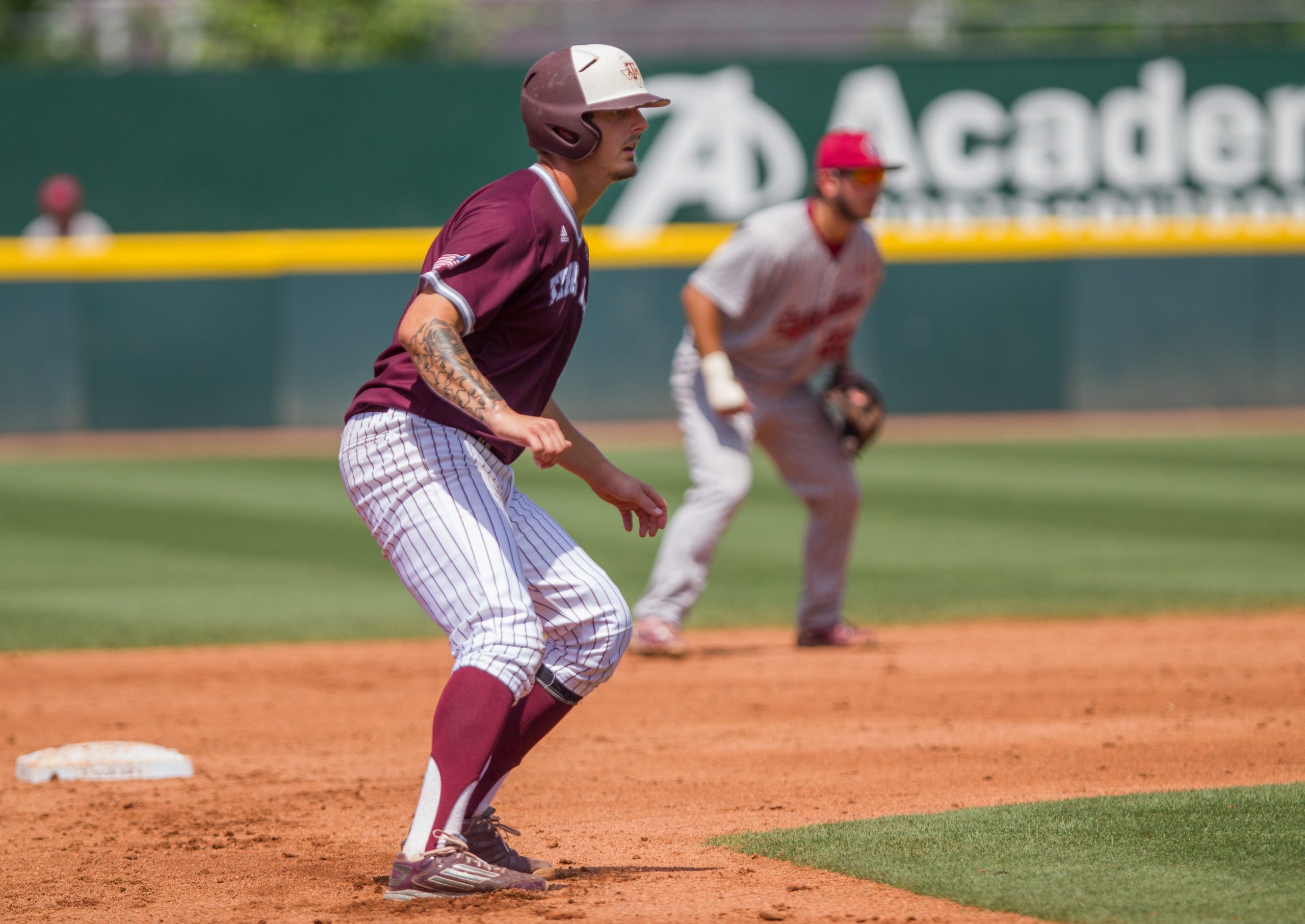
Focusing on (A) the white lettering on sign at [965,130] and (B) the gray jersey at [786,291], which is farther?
(A) the white lettering on sign at [965,130]

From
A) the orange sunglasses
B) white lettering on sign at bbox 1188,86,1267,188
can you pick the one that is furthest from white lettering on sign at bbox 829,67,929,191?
the orange sunglasses

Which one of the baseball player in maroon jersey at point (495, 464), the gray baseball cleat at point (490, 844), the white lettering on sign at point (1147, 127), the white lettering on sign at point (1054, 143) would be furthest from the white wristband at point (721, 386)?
the white lettering on sign at point (1147, 127)

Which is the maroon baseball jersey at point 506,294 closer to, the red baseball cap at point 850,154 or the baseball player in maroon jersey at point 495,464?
the baseball player in maroon jersey at point 495,464

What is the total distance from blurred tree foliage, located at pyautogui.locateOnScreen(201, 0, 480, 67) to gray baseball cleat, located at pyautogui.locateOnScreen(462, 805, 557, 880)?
18005 mm

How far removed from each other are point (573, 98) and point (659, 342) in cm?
1281

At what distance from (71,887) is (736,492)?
3.68 m

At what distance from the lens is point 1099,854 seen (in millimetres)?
3875

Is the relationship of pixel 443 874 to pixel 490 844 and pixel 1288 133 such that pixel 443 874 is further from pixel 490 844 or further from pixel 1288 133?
pixel 1288 133

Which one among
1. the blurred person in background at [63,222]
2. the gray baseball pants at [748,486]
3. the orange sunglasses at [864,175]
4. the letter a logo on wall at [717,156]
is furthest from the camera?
the letter a logo on wall at [717,156]

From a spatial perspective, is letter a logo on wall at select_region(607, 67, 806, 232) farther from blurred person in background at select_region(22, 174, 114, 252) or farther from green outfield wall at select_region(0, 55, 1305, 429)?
blurred person in background at select_region(22, 174, 114, 252)

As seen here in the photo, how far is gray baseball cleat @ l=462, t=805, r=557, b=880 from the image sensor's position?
3809mm

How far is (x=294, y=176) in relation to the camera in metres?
17.1

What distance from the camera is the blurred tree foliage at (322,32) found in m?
21.2

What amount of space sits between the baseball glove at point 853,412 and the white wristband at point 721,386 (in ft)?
1.86
